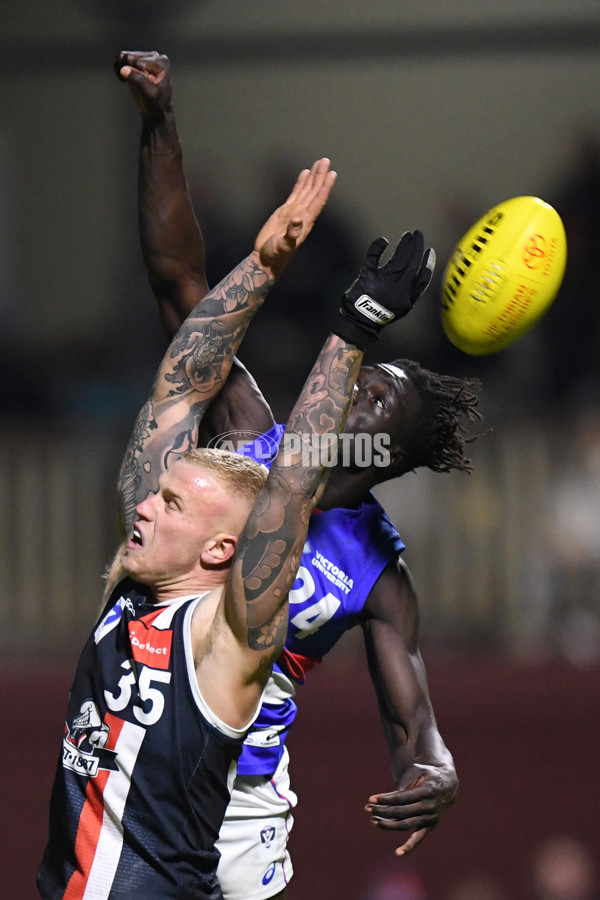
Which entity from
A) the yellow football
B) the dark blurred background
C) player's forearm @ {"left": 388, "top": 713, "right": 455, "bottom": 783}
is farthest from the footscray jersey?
the dark blurred background

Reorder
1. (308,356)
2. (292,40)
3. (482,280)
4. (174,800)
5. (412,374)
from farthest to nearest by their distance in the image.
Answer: (292,40), (308,356), (412,374), (482,280), (174,800)

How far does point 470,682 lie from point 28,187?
3.68 m

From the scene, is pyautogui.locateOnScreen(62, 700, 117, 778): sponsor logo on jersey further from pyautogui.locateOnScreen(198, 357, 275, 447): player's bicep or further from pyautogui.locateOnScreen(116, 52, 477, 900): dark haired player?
pyautogui.locateOnScreen(198, 357, 275, 447): player's bicep

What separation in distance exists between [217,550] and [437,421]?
0.87m

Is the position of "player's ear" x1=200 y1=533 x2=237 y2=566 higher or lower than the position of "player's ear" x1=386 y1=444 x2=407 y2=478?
higher

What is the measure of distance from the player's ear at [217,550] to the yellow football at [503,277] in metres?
0.84

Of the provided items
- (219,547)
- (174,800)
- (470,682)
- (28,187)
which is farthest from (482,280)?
(28,187)

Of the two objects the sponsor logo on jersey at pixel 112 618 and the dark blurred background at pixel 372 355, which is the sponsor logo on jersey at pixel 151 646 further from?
the dark blurred background at pixel 372 355

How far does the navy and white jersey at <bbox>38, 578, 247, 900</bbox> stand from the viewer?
2088mm

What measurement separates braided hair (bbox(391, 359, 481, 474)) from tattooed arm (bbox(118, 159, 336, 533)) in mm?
465

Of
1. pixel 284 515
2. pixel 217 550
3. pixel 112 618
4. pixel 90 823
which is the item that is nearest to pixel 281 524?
pixel 284 515

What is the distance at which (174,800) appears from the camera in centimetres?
211

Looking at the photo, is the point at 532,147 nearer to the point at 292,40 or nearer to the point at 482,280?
the point at 292,40

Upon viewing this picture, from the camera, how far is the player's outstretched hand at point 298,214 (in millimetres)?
2371
